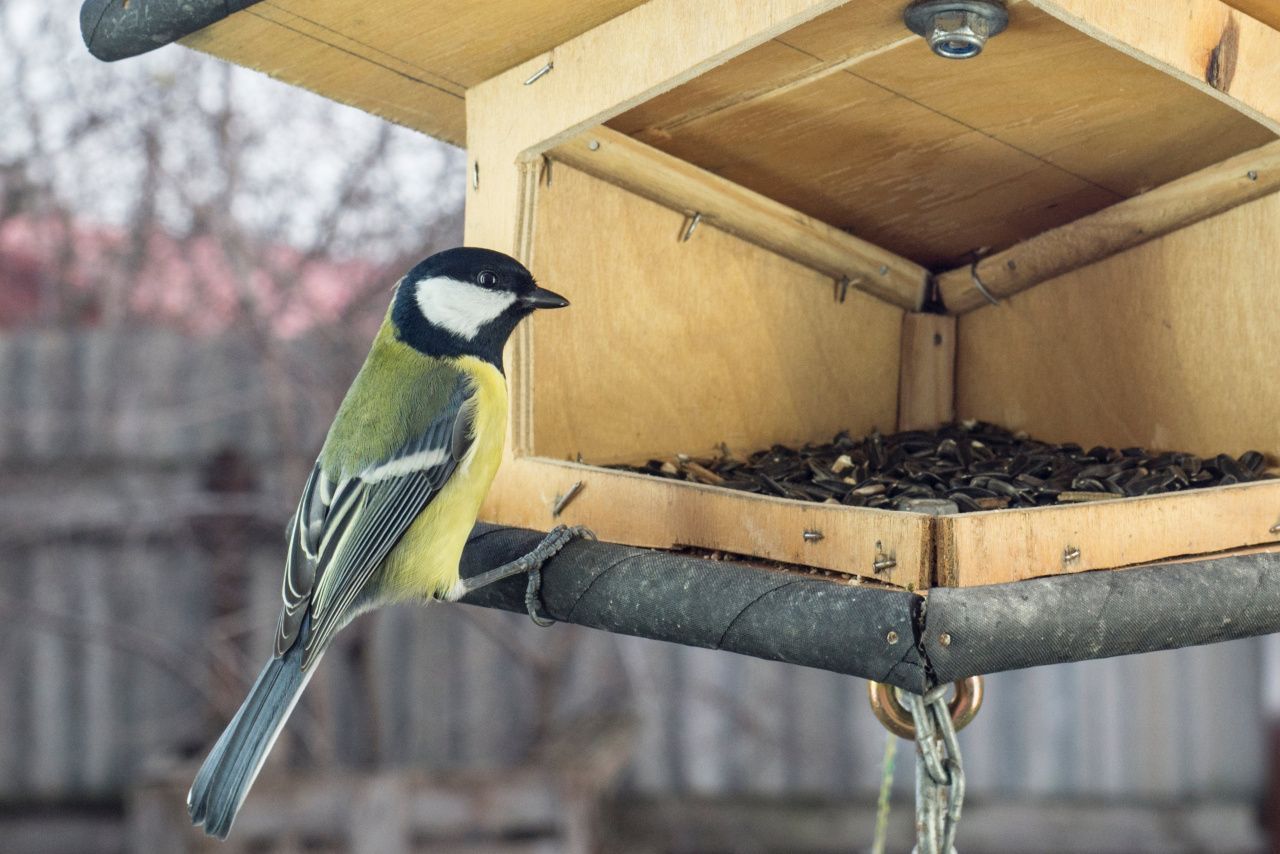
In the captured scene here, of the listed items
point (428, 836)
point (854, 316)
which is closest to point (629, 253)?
point (854, 316)

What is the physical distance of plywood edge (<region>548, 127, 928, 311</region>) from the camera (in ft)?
7.21

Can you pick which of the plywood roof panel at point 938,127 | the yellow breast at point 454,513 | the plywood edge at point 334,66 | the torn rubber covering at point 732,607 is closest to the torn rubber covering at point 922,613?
the torn rubber covering at point 732,607

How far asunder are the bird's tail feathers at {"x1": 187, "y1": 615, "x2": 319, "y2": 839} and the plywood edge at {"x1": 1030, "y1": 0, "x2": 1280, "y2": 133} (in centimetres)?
137

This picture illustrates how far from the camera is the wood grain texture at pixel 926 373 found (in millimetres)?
2727

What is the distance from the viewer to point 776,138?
2.22 meters

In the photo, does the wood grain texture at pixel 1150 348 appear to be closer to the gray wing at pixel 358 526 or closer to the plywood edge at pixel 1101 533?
the plywood edge at pixel 1101 533

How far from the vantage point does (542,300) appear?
2.05m

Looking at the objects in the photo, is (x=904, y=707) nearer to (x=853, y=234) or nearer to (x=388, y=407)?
(x=388, y=407)

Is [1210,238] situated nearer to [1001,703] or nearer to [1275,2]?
[1275,2]

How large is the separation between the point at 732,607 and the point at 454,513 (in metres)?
0.69

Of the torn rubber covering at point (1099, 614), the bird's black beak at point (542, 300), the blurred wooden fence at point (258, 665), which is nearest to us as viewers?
the torn rubber covering at point (1099, 614)

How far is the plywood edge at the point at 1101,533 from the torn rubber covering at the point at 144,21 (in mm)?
1207

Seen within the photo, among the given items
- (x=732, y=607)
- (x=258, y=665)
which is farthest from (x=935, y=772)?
(x=258, y=665)

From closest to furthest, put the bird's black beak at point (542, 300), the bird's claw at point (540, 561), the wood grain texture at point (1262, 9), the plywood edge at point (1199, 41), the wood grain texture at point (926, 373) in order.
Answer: the plywood edge at point (1199, 41)
the wood grain texture at point (1262, 9)
the bird's claw at point (540, 561)
the bird's black beak at point (542, 300)
the wood grain texture at point (926, 373)
